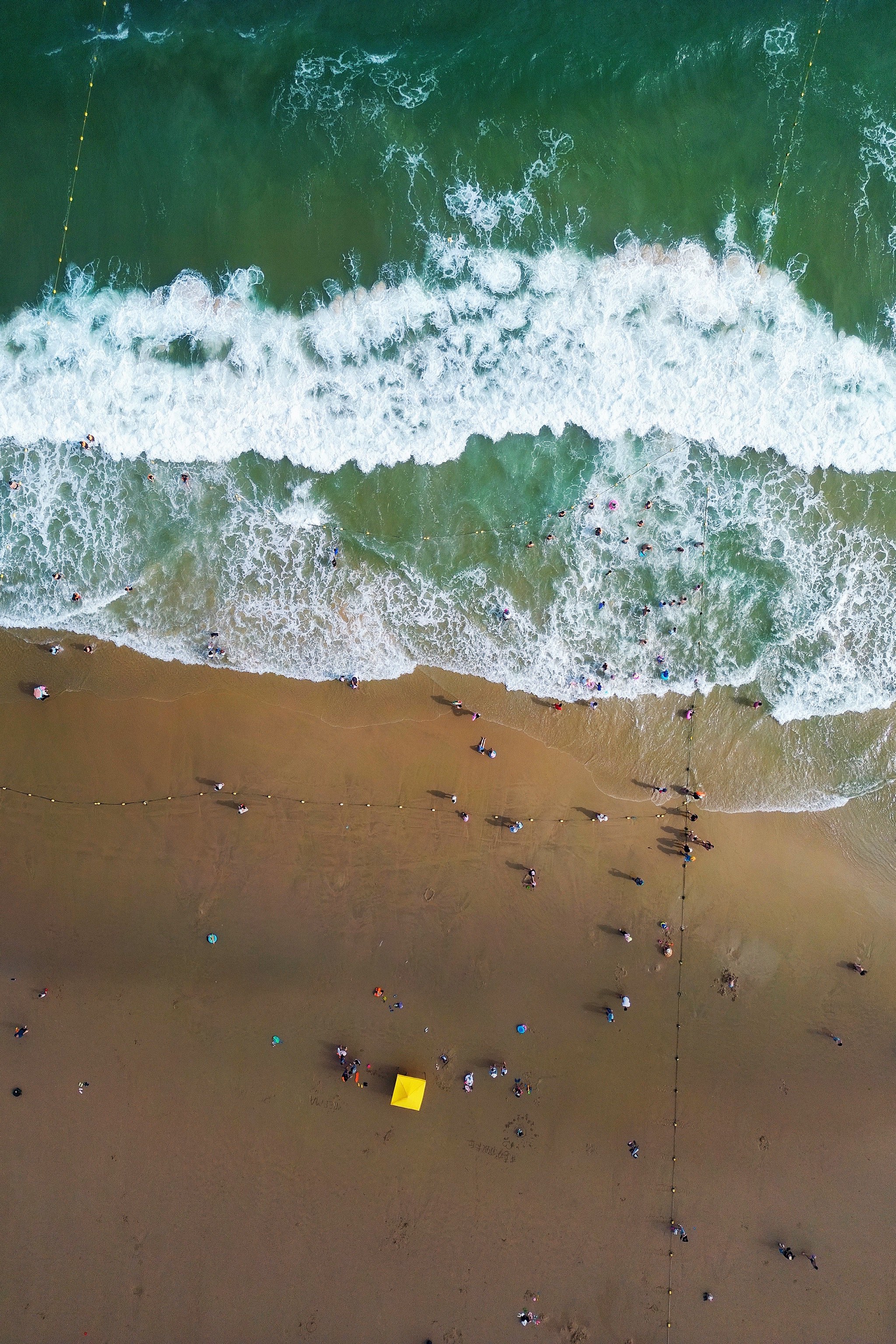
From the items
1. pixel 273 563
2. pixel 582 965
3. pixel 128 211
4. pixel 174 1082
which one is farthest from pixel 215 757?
pixel 128 211

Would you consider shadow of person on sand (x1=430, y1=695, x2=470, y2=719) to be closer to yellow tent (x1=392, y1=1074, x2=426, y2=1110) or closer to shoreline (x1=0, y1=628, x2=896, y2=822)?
shoreline (x1=0, y1=628, x2=896, y2=822)

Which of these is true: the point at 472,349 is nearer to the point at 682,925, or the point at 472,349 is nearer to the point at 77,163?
the point at 77,163

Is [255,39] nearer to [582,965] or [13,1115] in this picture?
[582,965]

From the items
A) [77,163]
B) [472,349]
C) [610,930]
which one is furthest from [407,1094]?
[77,163]

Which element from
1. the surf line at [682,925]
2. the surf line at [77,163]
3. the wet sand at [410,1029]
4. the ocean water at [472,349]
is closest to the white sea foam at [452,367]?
the ocean water at [472,349]

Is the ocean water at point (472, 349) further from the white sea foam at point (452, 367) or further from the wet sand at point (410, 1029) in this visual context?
the wet sand at point (410, 1029)

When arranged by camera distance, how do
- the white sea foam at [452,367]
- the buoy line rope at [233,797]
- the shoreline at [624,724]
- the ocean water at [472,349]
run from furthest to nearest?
the white sea foam at [452,367] < the ocean water at [472,349] < the shoreline at [624,724] < the buoy line rope at [233,797]
